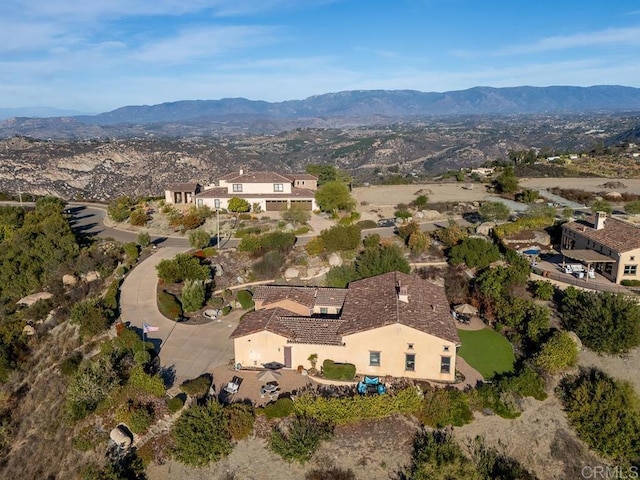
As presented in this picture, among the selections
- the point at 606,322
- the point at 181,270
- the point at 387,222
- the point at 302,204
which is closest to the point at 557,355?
the point at 606,322

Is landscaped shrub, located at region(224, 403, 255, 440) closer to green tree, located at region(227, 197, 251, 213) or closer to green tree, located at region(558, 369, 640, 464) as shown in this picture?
→ green tree, located at region(558, 369, 640, 464)

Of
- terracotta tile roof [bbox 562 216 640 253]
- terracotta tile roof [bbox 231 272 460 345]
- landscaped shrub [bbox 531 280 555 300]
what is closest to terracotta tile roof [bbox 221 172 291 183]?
terracotta tile roof [bbox 231 272 460 345]

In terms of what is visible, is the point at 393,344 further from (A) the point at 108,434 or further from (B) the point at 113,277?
(B) the point at 113,277

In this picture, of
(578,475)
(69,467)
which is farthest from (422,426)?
(69,467)

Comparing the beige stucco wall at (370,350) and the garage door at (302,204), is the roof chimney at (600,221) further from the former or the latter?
the garage door at (302,204)

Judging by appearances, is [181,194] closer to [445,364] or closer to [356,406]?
[445,364]

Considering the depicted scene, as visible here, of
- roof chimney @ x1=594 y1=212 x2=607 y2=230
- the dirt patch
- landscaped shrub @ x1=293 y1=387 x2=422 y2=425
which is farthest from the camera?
roof chimney @ x1=594 y1=212 x2=607 y2=230
